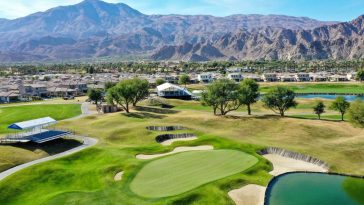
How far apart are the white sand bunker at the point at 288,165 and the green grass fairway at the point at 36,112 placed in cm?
6737

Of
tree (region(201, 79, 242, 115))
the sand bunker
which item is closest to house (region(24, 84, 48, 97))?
tree (region(201, 79, 242, 115))

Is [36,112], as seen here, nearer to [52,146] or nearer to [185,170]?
[52,146]

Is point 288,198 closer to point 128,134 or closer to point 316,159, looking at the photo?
point 316,159

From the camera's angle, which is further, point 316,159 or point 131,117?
point 131,117

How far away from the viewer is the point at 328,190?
51156 millimetres

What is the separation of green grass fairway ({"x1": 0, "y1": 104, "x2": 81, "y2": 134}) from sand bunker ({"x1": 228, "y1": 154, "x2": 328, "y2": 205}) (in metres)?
68.3

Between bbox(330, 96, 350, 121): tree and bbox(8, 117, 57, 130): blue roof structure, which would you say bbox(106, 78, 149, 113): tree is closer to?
bbox(8, 117, 57, 130): blue roof structure

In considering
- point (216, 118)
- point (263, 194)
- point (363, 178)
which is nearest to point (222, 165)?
point (263, 194)

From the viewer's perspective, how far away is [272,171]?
191ft

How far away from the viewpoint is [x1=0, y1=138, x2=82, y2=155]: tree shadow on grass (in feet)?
213

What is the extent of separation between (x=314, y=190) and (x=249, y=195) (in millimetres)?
9724

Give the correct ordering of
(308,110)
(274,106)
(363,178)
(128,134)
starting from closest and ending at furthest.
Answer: (363,178), (128,134), (274,106), (308,110)

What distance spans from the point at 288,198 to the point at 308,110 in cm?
7775

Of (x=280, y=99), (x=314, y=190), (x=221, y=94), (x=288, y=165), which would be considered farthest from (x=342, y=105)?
(x=314, y=190)
